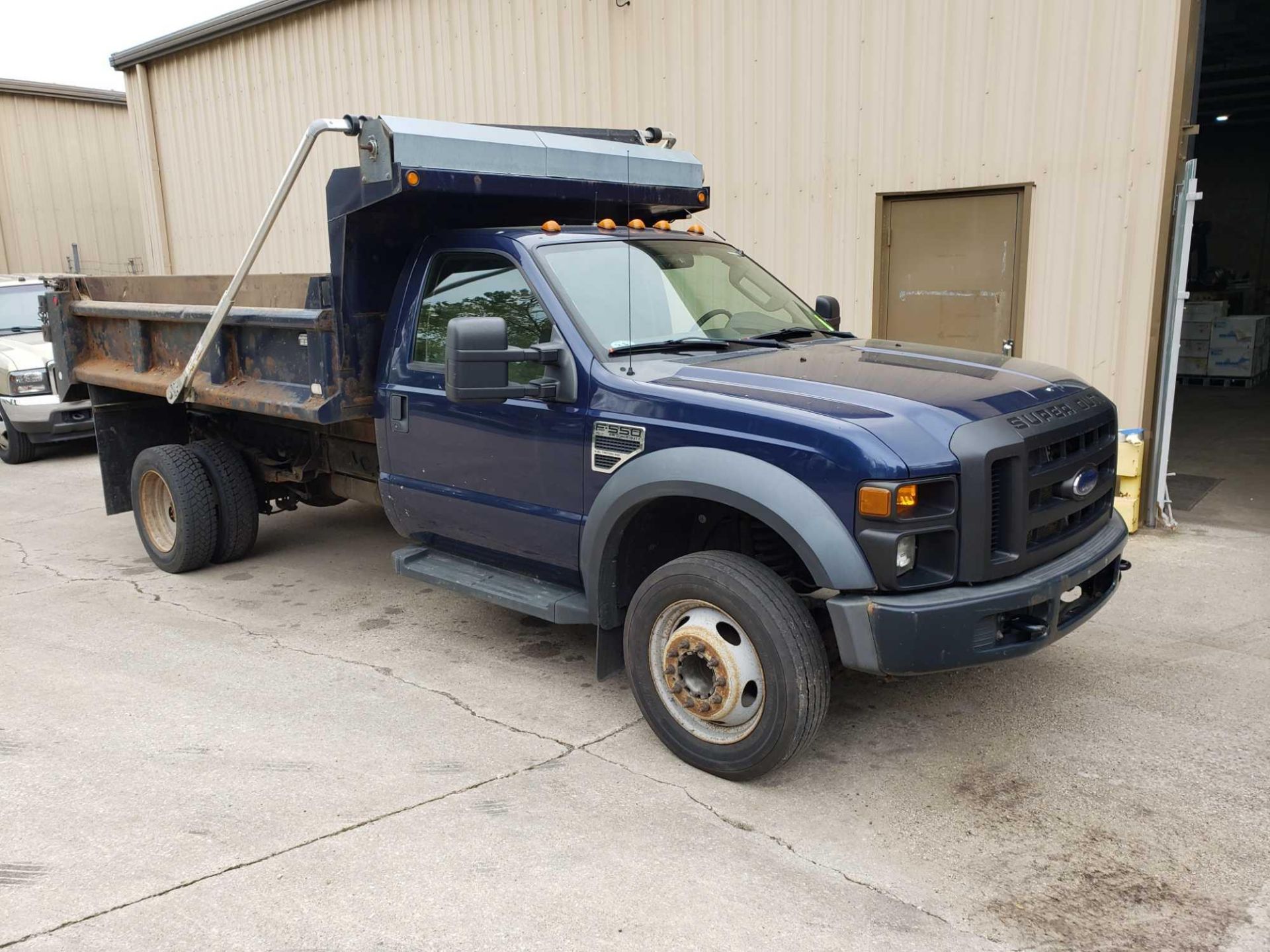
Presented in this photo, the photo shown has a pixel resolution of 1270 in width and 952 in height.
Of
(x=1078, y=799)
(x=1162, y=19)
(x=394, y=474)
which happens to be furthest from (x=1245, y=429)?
(x=394, y=474)

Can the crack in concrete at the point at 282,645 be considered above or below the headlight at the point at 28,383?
below

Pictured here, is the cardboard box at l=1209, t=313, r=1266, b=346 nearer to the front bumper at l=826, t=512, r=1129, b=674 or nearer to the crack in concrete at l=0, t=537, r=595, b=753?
the front bumper at l=826, t=512, r=1129, b=674

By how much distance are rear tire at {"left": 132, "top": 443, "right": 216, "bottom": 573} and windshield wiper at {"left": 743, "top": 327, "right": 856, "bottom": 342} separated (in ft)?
12.3

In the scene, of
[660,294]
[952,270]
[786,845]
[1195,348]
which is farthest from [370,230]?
[1195,348]

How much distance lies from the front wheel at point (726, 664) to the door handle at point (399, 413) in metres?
1.60

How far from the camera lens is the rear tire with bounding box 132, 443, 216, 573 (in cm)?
632

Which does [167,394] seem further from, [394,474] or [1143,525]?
[1143,525]

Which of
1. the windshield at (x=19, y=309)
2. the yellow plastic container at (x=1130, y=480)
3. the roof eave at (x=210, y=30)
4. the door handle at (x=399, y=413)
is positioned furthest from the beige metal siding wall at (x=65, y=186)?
the yellow plastic container at (x=1130, y=480)

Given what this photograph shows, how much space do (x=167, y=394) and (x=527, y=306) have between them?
2724mm

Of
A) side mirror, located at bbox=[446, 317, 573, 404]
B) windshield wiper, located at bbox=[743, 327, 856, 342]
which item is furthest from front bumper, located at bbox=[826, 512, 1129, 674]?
windshield wiper, located at bbox=[743, 327, 856, 342]

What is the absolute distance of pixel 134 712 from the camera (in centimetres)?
442

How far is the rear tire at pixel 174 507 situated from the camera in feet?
20.7

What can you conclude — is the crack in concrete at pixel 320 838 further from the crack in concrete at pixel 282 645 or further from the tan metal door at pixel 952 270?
the tan metal door at pixel 952 270

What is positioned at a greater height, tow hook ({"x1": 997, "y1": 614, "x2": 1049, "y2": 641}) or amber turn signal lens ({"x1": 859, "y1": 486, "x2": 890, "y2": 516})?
amber turn signal lens ({"x1": 859, "y1": 486, "x2": 890, "y2": 516})
